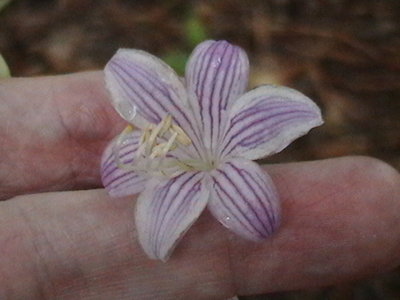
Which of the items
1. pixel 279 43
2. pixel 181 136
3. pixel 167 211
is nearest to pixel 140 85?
pixel 181 136

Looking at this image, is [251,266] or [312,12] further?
[312,12]

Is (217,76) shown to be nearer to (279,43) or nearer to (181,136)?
(181,136)

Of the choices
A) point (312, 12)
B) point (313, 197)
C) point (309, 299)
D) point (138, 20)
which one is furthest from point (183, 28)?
point (313, 197)

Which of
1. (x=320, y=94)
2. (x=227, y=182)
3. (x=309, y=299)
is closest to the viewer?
(x=227, y=182)

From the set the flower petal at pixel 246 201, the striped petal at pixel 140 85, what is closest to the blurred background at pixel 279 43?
the striped petal at pixel 140 85

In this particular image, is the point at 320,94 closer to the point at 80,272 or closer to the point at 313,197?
the point at 313,197
